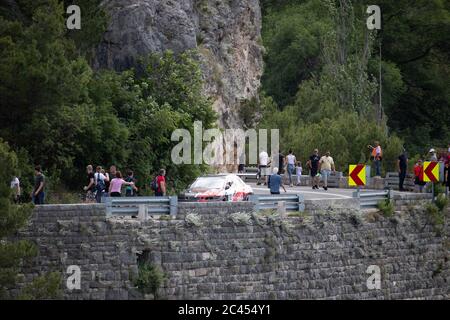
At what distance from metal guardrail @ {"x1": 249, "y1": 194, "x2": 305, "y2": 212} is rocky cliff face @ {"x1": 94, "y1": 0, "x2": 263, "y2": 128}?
43.6 ft

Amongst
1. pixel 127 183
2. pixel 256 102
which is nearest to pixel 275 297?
pixel 127 183

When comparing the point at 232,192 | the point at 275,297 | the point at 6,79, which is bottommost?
the point at 275,297

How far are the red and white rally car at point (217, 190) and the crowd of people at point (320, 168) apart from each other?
0.97 metres

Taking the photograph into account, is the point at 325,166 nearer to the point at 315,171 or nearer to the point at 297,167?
the point at 315,171

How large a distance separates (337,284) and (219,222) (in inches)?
176

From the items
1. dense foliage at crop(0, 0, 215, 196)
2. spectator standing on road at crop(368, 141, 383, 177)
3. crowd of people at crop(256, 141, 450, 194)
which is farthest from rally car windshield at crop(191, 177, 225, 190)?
spectator standing on road at crop(368, 141, 383, 177)

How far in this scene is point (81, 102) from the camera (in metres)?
47.1

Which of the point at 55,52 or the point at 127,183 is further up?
the point at 55,52

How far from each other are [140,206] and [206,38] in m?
25.0

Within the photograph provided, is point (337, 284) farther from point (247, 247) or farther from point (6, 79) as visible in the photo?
point (6, 79)

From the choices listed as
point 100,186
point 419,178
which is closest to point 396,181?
point 419,178

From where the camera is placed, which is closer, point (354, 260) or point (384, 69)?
point (354, 260)

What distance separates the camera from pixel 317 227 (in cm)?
4056

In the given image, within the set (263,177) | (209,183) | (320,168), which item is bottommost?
(209,183)
